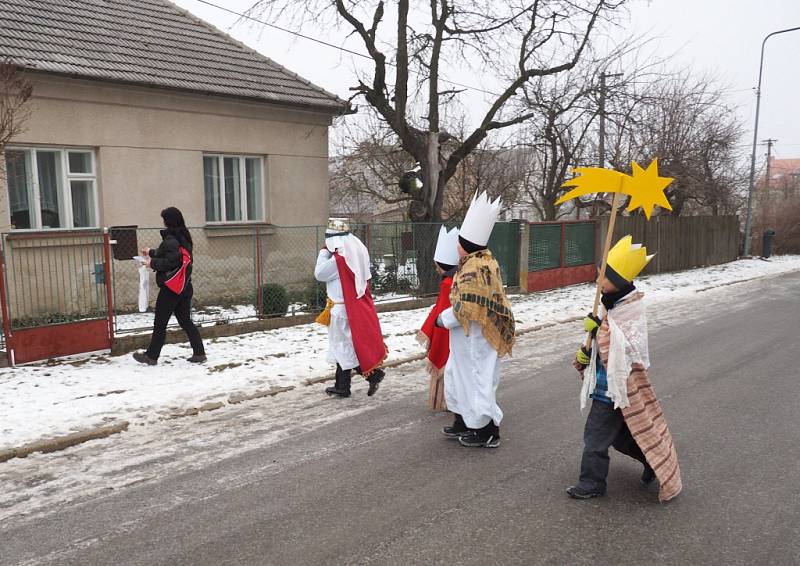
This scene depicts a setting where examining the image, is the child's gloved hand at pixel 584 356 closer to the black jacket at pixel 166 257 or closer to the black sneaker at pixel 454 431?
Answer: the black sneaker at pixel 454 431

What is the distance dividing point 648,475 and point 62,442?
14.9ft

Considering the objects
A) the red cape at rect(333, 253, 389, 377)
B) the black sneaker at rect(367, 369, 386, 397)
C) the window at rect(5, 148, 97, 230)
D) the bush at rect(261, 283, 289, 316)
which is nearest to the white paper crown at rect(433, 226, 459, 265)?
the red cape at rect(333, 253, 389, 377)

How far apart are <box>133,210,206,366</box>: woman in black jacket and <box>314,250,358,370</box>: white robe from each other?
206cm

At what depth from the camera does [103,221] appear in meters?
11.1

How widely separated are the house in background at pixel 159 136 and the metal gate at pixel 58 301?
0.39 feet

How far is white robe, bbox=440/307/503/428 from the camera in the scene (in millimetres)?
5188

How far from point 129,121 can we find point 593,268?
11.8m

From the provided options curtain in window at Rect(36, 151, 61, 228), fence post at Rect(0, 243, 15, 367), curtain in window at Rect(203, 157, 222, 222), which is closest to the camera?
fence post at Rect(0, 243, 15, 367)

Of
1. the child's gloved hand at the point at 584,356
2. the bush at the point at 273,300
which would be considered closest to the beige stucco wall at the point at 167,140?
the bush at the point at 273,300

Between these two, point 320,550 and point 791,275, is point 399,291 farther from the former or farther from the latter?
point 791,275

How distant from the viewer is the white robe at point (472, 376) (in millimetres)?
5188

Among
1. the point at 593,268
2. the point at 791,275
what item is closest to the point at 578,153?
the point at 593,268

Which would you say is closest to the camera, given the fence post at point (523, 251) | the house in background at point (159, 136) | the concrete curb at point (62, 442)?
the concrete curb at point (62, 442)

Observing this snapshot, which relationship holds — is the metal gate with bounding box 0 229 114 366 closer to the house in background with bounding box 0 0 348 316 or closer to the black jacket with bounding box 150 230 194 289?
the house in background with bounding box 0 0 348 316
